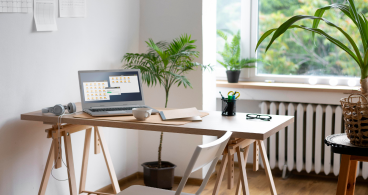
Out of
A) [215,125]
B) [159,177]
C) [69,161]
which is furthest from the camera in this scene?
[159,177]

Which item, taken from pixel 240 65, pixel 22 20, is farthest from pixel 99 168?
pixel 240 65

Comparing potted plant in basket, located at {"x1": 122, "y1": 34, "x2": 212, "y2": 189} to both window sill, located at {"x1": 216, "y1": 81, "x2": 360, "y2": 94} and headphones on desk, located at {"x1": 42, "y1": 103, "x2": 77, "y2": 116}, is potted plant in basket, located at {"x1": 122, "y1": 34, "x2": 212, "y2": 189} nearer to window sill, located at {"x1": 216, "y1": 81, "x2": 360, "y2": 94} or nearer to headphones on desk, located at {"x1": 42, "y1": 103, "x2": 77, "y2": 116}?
window sill, located at {"x1": 216, "y1": 81, "x2": 360, "y2": 94}

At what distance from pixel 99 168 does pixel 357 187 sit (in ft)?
6.94

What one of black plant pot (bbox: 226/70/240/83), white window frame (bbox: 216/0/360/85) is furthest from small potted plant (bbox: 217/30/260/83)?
white window frame (bbox: 216/0/360/85)

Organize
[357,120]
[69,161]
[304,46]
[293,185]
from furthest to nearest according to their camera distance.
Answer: [304,46] → [293,185] → [69,161] → [357,120]

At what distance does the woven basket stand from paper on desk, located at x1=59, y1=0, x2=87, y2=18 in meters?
1.90

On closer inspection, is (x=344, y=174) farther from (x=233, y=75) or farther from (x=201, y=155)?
(x=233, y=75)

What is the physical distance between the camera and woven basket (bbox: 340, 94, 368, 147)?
1.68 meters

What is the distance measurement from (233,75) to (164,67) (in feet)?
3.08

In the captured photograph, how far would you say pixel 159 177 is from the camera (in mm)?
3207

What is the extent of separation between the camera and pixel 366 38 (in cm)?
178

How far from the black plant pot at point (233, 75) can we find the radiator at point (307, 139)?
343mm

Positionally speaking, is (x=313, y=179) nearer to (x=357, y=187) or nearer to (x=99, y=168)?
(x=357, y=187)


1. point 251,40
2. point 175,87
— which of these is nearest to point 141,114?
point 175,87
